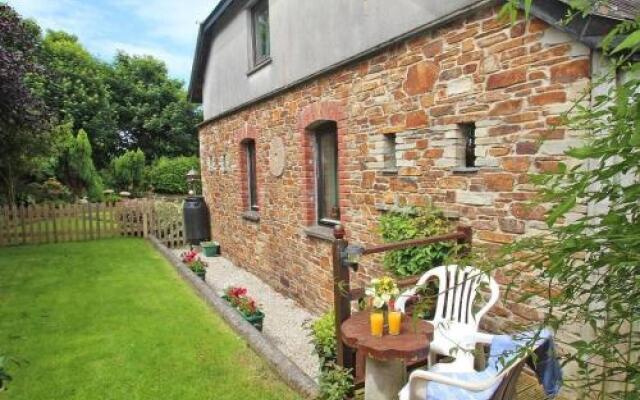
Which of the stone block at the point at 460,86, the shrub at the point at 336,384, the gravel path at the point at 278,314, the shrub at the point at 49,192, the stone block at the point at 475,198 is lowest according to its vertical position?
the gravel path at the point at 278,314

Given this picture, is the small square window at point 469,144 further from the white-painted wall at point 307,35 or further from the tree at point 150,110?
the tree at point 150,110

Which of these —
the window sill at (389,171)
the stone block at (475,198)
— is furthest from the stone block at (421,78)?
the stone block at (475,198)

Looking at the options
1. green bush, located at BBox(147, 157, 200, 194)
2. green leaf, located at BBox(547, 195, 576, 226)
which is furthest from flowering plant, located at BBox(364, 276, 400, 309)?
green bush, located at BBox(147, 157, 200, 194)

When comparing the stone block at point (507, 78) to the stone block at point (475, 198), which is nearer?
the stone block at point (507, 78)

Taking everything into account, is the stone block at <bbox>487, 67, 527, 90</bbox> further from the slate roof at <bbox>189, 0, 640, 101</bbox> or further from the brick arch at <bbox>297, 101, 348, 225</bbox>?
the brick arch at <bbox>297, 101, 348, 225</bbox>

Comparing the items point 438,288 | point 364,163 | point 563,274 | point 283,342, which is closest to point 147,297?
point 283,342

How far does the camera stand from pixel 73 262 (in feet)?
33.3

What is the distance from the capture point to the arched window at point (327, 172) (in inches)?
273

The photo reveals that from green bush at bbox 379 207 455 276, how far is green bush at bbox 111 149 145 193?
2184 centimetres

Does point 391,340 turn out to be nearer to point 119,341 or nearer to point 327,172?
point 119,341

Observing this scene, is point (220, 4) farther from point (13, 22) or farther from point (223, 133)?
point (13, 22)

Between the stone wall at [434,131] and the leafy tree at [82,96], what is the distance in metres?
21.9

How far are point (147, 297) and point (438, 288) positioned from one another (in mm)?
5359

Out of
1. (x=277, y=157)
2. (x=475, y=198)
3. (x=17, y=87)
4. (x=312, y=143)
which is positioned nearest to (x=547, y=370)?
(x=475, y=198)
